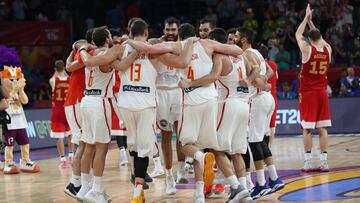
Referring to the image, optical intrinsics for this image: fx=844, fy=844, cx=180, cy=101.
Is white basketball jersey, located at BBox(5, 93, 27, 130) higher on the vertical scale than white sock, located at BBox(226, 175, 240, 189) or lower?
higher

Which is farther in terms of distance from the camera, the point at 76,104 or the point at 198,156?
the point at 76,104

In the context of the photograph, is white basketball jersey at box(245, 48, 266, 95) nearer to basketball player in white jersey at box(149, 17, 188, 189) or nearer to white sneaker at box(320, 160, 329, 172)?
basketball player in white jersey at box(149, 17, 188, 189)

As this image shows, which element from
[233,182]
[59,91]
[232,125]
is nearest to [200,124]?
[232,125]

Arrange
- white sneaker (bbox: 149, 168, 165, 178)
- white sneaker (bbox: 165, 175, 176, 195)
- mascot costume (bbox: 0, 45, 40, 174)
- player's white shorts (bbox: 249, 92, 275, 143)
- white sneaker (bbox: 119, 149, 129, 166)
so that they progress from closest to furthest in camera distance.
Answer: player's white shorts (bbox: 249, 92, 275, 143) < white sneaker (bbox: 165, 175, 176, 195) < white sneaker (bbox: 149, 168, 165, 178) < mascot costume (bbox: 0, 45, 40, 174) < white sneaker (bbox: 119, 149, 129, 166)

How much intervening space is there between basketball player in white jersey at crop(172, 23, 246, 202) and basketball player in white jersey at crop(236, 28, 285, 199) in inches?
28.7

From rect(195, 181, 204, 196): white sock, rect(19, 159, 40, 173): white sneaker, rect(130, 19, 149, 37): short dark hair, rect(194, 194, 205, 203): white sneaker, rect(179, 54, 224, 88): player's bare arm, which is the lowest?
rect(19, 159, 40, 173): white sneaker

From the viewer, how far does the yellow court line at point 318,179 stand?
11.6 meters

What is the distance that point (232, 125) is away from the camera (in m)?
10.4

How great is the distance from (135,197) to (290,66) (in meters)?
13.3

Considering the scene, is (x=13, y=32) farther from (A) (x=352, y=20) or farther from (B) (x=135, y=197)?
(B) (x=135, y=197)

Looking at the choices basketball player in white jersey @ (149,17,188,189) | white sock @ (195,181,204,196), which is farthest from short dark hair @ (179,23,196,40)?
white sock @ (195,181,204,196)

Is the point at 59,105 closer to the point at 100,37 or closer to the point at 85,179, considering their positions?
the point at 85,179

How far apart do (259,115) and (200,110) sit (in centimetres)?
141

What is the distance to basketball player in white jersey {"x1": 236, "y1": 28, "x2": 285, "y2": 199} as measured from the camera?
1089 cm
